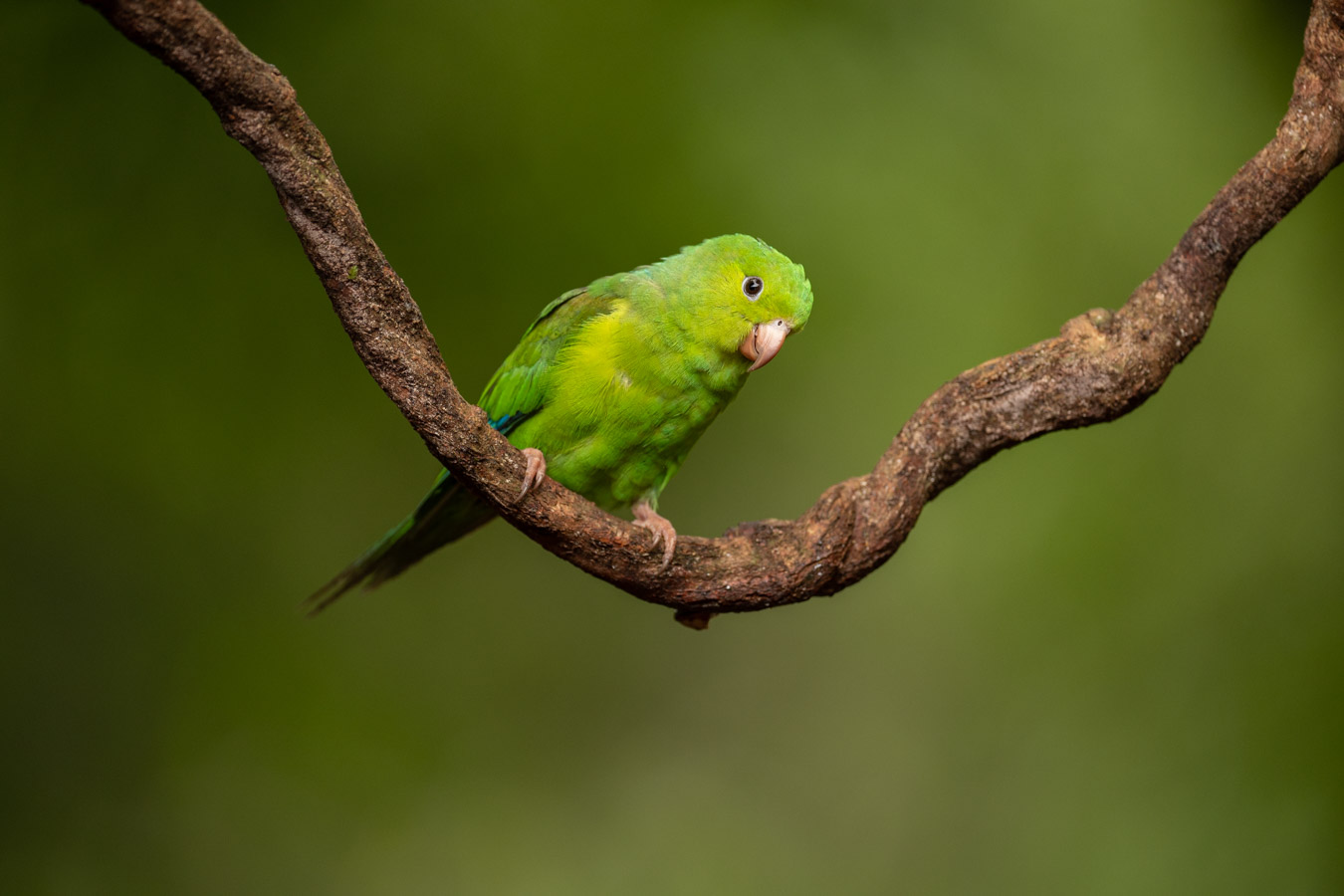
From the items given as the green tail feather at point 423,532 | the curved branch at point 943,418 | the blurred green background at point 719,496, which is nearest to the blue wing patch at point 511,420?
the green tail feather at point 423,532

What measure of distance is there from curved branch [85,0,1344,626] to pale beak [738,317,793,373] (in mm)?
420

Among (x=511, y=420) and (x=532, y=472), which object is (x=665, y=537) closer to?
(x=532, y=472)

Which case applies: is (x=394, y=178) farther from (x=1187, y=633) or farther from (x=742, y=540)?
(x=1187, y=633)

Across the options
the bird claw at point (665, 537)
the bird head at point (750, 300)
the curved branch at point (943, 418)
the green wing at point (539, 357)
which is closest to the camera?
the curved branch at point (943, 418)

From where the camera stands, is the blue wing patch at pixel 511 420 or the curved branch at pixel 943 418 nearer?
the curved branch at pixel 943 418

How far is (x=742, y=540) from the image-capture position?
2.66 meters

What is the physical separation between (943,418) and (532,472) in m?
1.09

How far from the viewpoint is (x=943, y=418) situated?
2.70m

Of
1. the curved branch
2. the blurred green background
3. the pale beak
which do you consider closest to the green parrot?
the pale beak

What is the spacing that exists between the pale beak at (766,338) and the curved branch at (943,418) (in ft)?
1.38

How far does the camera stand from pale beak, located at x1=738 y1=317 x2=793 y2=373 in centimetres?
282

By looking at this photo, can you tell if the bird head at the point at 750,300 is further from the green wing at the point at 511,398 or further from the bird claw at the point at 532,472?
the bird claw at the point at 532,472

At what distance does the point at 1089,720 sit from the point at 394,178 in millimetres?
4112

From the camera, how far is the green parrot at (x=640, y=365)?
9.30 ft
